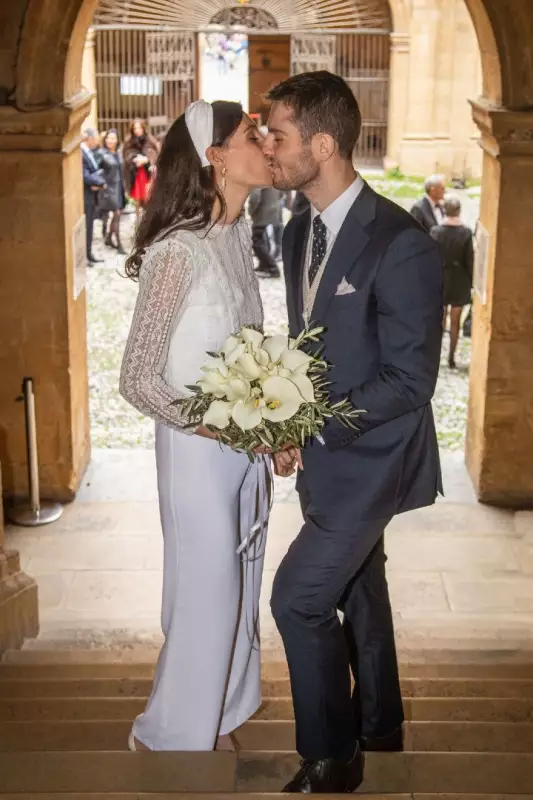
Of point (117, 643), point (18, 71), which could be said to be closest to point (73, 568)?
point (117, 643)

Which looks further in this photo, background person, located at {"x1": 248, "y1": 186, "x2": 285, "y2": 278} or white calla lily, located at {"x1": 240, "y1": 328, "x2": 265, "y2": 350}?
background person, located at {"x1": 248, "y1": 186, "x2": 285, "y2": 278}

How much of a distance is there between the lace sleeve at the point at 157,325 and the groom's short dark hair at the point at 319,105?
498 millimetres

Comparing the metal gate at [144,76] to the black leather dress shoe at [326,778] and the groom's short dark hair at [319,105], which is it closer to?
the groom's short dark hair at [319,105]

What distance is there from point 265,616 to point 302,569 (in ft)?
8.61

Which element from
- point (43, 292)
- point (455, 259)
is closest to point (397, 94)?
point (455, 259)

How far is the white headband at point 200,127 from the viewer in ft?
11.3

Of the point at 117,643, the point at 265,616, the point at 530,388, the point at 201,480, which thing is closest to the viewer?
the point at 201,480

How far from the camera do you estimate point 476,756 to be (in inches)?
135

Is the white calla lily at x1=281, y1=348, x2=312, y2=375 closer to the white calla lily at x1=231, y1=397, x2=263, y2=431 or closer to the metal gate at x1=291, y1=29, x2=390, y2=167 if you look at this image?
the white calla lily at x1=231, y1=397, x2=263, y2=431

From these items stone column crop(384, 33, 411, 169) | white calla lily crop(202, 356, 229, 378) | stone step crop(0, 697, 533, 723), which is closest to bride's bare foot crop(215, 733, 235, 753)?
stone step crop(0, 697, 533, 723)

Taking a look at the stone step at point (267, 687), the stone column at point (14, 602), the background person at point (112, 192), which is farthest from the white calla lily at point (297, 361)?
the background person at point (112, 192)

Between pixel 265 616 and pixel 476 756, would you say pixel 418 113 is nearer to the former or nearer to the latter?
pixel 265 616

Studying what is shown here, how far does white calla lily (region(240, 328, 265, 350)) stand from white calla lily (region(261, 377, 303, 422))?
0.39ft

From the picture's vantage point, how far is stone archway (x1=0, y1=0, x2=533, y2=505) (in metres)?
6.58
